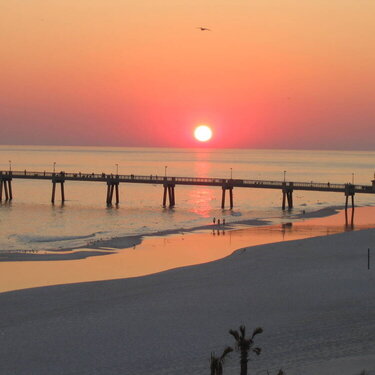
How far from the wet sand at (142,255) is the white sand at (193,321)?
270 centimetres

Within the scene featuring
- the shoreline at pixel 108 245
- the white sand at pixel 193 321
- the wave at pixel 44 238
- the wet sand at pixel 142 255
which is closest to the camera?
the white sand at pixel 193 321

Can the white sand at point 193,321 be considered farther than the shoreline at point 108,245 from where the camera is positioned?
No

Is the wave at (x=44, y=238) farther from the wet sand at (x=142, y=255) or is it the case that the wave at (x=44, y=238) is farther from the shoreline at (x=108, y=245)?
the wet sand at (x=142, y=255)

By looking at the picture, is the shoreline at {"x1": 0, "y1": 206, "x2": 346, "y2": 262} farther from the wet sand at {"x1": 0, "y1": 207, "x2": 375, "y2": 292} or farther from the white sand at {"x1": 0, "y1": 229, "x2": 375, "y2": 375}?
the white sand at {"x1": 0, "y1": 229, "x2": 375, "y2": 375}

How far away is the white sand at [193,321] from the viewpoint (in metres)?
22.5

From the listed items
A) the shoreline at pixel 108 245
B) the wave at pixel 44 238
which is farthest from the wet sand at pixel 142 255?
the wave at pixel 44 238

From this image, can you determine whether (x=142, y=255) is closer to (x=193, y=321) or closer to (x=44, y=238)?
(x=44, y=238)

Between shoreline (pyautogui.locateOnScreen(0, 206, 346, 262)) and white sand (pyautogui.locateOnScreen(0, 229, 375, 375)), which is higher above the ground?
shoreline (pyautogui.locateOnScreen(0, 206, 346, 262))

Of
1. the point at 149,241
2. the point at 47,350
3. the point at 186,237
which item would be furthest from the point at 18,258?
the point at 47,350

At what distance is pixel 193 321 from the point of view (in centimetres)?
2759

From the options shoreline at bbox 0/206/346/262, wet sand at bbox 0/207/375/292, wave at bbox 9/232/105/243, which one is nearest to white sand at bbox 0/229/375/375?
wet sand at bbox 0/207/375/292

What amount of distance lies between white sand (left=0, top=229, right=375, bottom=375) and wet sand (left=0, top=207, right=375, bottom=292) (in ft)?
8.86

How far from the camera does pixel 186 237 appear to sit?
56.7m

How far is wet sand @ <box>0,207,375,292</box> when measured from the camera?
3808cm
